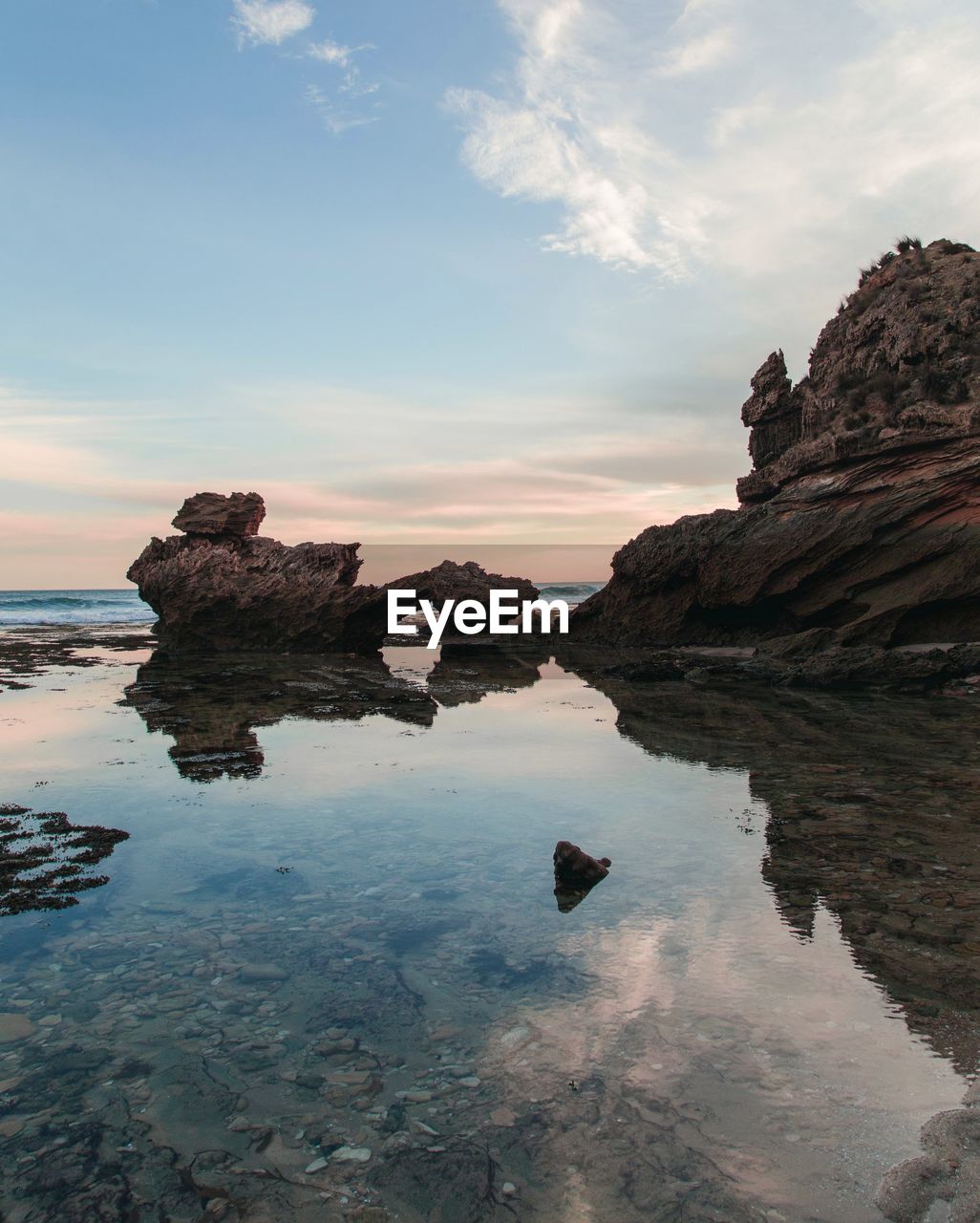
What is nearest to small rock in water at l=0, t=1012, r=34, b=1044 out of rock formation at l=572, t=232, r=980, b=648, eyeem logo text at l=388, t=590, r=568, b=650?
rock formation at l=572, t=232, r=980, b=648

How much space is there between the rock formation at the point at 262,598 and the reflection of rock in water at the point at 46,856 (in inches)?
943

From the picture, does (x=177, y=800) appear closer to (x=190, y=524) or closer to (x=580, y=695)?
(x=580, y=695)

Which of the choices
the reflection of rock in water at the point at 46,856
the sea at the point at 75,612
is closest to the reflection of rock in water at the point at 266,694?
the reflection of rock in water at the point at 46,856

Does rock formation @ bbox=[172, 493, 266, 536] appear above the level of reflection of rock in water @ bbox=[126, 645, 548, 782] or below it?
above

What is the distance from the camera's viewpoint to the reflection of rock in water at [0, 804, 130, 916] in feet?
20.9

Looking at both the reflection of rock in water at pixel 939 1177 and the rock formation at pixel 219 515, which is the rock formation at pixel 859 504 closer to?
the rock formation at pixel 219 515

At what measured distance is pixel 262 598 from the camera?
33.1 meters

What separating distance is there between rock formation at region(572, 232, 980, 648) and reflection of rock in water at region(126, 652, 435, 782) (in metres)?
12.2

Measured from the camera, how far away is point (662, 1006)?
4.68 meters

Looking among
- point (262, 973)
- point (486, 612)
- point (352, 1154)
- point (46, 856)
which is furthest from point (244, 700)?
point (486, 612)

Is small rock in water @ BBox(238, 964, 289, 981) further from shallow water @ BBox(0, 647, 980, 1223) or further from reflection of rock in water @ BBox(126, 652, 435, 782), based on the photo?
reflection of rock in water @ BBox(126, 652, 435, 782)

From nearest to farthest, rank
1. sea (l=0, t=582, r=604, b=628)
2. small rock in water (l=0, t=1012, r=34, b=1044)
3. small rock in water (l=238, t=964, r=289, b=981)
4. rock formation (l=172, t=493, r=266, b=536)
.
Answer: small rock in water (l=0, t=1012, r=34, b=1044) < small rock in water (l=238, t=964, r=289, b=981) < rock formation (l=172, t=493, r=266, b=536) < sea (l=0, t=582, r=604, b=628)

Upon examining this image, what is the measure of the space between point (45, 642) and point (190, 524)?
10258 millimetres

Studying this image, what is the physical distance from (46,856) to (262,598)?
86.7ft
